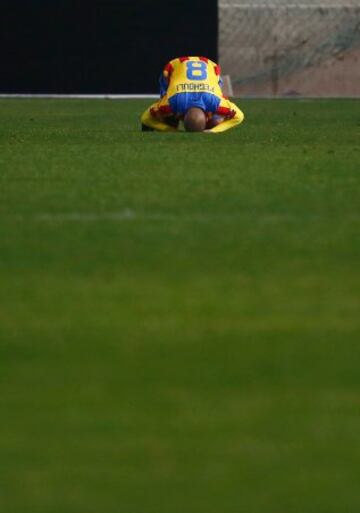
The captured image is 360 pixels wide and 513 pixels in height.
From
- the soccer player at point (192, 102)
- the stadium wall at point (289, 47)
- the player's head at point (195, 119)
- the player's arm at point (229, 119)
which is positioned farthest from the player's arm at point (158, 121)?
the stadium wall at point (289, 47)

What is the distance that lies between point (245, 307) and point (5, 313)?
72cm

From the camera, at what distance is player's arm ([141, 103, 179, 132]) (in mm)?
18531

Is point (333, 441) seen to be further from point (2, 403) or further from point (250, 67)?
point (250, 67)

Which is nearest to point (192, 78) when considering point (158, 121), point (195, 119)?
point (195, 119)

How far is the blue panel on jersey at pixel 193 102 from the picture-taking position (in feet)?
59.0

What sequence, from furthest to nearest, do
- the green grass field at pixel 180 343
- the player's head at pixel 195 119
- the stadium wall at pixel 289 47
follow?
the stadium wall at pixel 289 47, the player's head at pixel 195 119, the green grass field at pixel 180 343

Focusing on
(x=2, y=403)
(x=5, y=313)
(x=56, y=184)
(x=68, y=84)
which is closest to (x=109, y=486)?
(x=2, y=403)

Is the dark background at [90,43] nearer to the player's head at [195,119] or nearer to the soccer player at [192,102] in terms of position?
the soccer player at [192,102]

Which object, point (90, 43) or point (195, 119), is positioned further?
point (90, 43)

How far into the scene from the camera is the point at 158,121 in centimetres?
1867

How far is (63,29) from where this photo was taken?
3238 centimetres

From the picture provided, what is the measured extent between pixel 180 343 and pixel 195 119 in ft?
42.2

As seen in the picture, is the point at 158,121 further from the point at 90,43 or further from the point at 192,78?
the point at 90,43

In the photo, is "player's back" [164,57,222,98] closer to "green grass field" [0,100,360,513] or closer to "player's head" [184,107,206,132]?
"player's head" [184,107,206,132]
